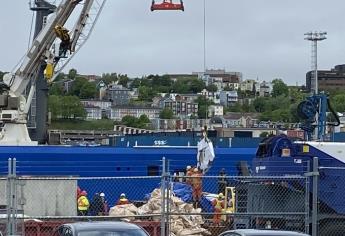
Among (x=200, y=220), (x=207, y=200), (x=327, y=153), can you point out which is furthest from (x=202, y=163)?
(x=327, y=153)

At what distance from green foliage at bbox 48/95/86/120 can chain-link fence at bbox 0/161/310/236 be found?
141026 millimetres

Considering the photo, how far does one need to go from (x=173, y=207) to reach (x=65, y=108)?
490 ft

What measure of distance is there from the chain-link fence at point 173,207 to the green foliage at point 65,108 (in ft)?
463

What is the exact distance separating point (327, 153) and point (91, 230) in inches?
306

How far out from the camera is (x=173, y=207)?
20391 mm

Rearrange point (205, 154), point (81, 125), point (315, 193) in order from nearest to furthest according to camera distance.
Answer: point (315, 193), point (205, 154), point (81, 125)

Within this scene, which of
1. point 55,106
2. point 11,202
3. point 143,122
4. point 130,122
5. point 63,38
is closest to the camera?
point 11,202

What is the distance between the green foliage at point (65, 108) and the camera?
165 metres

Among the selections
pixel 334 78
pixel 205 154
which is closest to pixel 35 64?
pixel 205 154

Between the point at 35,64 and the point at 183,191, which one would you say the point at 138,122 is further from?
the point at 183,191

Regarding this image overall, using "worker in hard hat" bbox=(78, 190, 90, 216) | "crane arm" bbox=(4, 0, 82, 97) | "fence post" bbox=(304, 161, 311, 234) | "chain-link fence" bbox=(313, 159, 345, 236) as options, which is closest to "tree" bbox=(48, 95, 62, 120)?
"crane arm" bbox=(4, 0, 82, 97)

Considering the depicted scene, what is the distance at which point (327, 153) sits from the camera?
19656mm

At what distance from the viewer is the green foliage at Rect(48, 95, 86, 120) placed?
165 meters

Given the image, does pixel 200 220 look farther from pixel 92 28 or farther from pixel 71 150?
pixel 92 28
